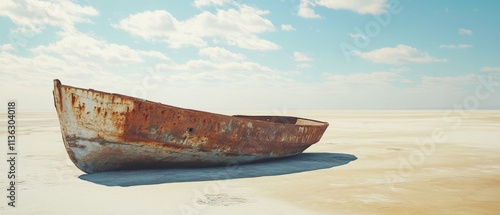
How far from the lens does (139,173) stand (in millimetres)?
5594

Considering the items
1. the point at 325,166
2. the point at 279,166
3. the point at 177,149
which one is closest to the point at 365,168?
the point at 325,166

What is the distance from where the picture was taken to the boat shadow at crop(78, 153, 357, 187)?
5088mm

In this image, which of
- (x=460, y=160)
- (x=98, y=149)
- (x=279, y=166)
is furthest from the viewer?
(x=460, y=160)

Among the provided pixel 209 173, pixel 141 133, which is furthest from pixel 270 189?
pixel 141 133

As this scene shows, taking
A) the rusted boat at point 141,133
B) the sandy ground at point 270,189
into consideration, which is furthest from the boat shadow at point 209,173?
the rusted boat at point 141,133

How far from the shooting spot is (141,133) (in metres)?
5.20

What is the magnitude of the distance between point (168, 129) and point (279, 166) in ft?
8.17

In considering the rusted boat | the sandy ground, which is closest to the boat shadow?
the sandy ground

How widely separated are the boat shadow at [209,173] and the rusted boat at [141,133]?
156 mm

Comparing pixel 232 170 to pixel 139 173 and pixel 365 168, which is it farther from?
pixel 365 168

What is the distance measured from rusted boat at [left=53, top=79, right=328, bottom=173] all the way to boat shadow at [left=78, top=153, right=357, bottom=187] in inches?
6.1

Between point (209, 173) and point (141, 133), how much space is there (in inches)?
52.8

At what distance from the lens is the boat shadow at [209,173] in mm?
5088

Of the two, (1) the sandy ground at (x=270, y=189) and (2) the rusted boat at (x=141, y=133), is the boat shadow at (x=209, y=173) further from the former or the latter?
(2) the rusted boat at (x=141, y=133)
